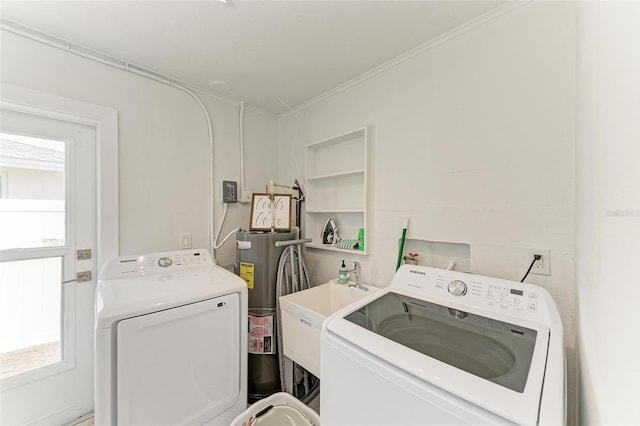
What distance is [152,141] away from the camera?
6.49 feet

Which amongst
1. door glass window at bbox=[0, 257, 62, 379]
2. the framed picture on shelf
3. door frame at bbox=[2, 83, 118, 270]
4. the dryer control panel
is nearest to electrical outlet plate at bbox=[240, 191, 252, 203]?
the framed picture on shelf

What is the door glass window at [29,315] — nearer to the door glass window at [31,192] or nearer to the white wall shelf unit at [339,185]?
the door glass window at [31,192]

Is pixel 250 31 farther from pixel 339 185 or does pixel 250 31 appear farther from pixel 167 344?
pixel 167 344

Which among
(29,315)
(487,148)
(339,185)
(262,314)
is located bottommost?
(262,314)

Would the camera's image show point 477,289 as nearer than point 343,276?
Yes

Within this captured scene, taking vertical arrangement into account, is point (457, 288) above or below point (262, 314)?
above

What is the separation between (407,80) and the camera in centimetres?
173

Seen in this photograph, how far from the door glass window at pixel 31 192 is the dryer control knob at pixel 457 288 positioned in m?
2.40

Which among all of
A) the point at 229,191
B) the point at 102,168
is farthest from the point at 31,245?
the point at 229,191

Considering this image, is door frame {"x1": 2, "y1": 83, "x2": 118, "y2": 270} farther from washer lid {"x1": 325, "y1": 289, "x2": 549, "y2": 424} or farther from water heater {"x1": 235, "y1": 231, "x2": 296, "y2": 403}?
washer lid {"x1": 325, "y1": 289, "x2": 549, "y2": 424}

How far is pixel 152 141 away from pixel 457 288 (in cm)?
231

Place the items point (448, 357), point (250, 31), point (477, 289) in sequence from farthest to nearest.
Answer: point (250, 31) → point (477, 289) → point (448, 357)

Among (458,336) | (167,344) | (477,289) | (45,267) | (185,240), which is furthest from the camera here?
(185,240)

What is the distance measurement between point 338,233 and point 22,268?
2.13 metres
